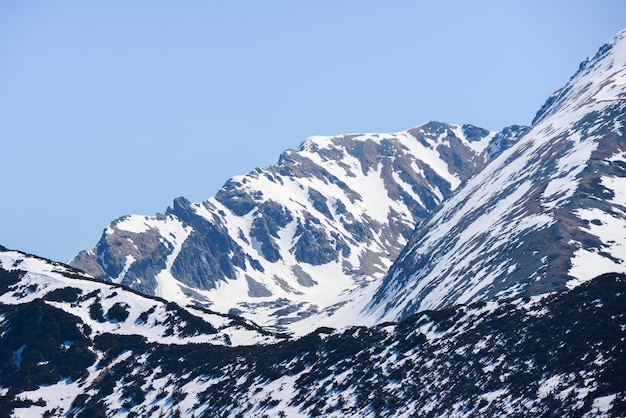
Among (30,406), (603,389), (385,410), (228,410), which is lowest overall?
(603,389)

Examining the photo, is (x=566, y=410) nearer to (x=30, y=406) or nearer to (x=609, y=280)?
(x=609, y=280)

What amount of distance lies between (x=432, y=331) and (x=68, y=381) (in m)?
70.5

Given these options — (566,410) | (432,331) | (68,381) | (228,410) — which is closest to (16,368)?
(68,381)

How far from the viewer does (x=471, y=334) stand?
14325cm

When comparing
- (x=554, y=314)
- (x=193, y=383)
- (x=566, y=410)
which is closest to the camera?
(x=566, y=410)

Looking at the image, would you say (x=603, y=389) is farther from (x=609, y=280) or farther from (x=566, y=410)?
(x=609, y=280)

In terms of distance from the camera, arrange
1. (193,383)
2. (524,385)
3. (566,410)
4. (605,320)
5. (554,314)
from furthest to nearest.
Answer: (193,383) → (554,314) → (605,320) → (524,385) → (566,410)

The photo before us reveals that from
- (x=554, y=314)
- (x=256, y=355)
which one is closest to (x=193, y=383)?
(x=256, y=355)

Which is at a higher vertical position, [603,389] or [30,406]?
[30,406]

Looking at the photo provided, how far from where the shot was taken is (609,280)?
13925cm

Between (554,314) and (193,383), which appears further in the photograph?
(193,383)

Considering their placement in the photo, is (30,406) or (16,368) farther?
(16,368)

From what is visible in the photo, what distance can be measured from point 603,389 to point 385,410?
3458 cm

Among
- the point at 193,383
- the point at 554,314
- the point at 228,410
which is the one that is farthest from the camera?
the point at 193,383
